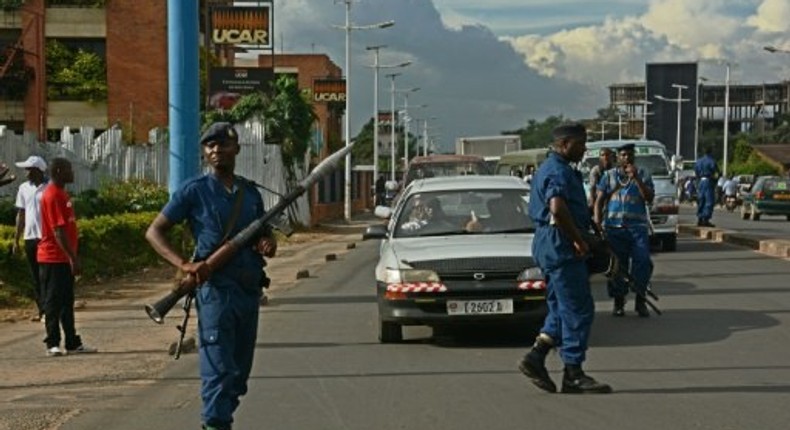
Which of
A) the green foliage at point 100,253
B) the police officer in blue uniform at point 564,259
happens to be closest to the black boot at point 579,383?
the police officer in blue uniform at point 564,259

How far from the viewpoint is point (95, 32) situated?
4909 centimetres

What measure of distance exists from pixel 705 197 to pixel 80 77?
26.1 metres

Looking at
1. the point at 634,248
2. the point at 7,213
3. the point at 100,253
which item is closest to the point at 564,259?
the point at 634,248

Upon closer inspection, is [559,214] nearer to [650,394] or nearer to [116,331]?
[650,394]

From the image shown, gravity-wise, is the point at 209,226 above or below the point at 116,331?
above

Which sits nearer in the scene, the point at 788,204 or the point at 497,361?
the point at 497,361

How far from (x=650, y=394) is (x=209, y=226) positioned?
3951mm

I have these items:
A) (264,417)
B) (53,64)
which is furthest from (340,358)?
(53,64)

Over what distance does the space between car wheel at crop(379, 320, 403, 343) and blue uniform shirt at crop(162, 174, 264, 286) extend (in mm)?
5420

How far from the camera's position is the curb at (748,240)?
78.1 feet

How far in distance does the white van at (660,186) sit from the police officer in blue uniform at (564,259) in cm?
1518

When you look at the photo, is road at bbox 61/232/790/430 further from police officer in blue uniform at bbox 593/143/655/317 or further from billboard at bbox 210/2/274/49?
billboard at bbox 210/2/274/49

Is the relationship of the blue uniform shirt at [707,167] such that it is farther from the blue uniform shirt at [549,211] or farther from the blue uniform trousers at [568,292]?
the blue uniform trousers at [568,292]

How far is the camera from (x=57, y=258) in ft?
39.5
